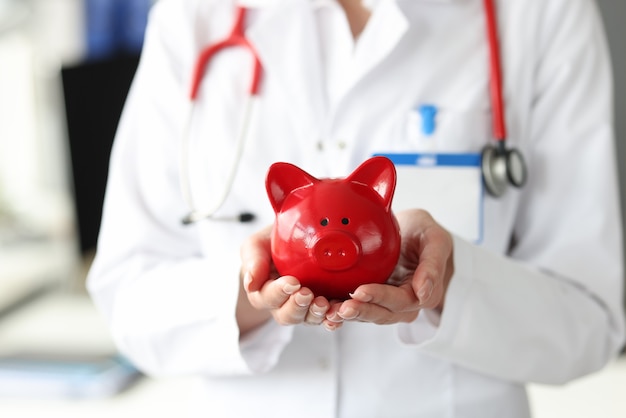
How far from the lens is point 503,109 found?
847 millimetres

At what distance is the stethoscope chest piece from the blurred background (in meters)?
0.68

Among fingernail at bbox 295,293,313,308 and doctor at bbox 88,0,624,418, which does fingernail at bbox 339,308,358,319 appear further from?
doctor at bbox 88,0,624,418

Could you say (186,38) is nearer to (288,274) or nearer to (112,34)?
(288,274)

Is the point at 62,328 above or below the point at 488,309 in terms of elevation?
below

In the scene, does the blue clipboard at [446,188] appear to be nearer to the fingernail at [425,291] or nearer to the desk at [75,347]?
the fingernail at [425,291]

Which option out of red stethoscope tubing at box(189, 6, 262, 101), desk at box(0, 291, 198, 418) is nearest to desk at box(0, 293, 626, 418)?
desk at box(0, 291, 198, 418)

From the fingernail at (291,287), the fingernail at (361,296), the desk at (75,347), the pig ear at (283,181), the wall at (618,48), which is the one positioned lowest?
the desk at (75,347)

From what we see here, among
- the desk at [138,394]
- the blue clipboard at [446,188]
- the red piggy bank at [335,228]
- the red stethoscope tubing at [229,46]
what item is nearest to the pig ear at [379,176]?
the red piggy bank at [335,228]

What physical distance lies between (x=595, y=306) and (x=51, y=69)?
181 centimetres

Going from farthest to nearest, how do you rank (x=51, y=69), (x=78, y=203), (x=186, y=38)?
(x=51, y=69)
(x=78, y=203)
(x=186, y=38)

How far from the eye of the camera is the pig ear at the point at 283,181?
0.61m

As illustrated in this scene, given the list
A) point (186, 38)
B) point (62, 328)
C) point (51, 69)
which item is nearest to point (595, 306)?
point (186, 38)

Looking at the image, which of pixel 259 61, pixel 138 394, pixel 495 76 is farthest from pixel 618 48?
pixel 138 394

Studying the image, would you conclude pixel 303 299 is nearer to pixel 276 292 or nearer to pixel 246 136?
pixel 276 292
